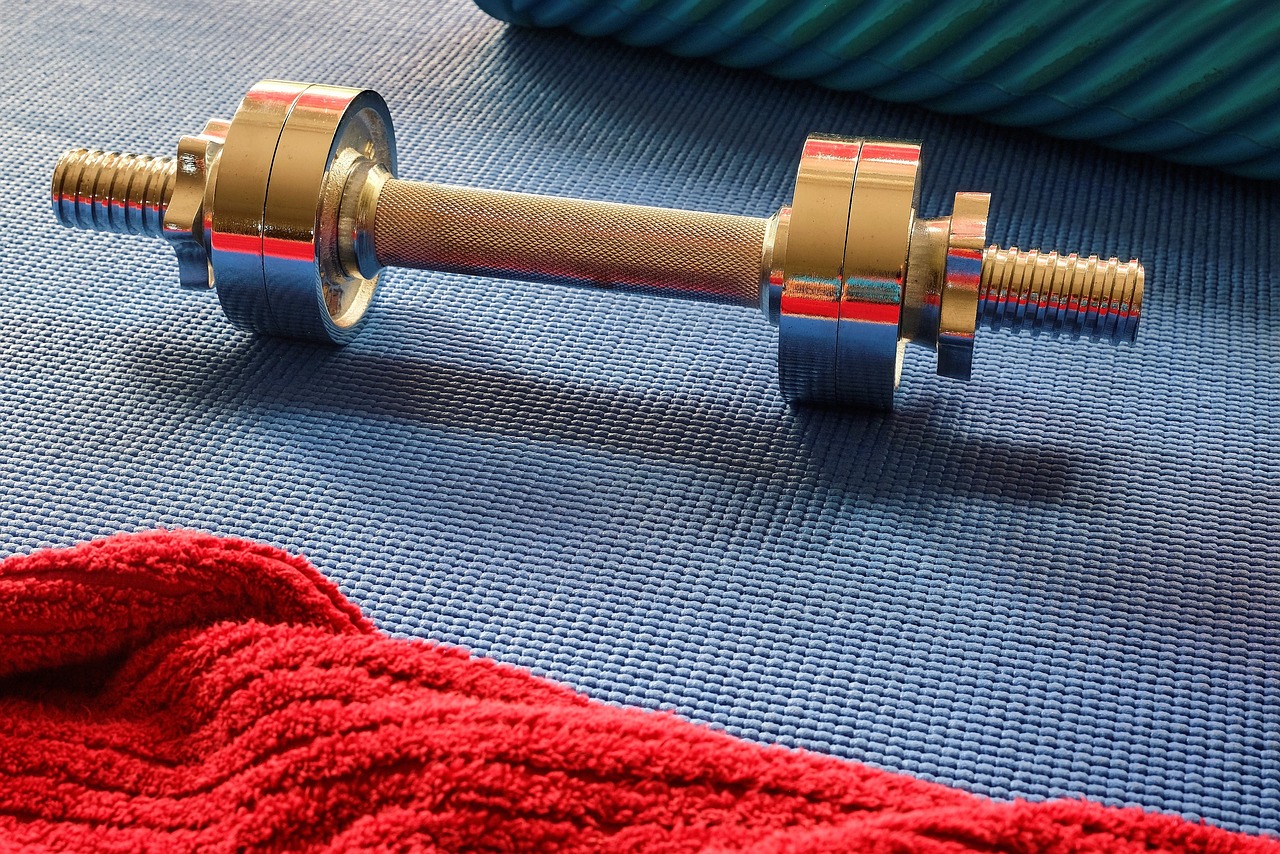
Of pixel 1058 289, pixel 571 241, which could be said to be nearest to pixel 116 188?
pixel 571 241

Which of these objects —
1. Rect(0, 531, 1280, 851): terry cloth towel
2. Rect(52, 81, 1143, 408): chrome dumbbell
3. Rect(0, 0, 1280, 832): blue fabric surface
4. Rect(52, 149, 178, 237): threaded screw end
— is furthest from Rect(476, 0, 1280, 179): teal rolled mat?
Rect(0, 531, 1280, 851): terry cloth towel

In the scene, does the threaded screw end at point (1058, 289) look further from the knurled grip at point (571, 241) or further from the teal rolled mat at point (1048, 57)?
the teal rolled mat at point (1048, 57)

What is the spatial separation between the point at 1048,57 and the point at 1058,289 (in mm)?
260

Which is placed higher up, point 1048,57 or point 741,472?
point 1048,57

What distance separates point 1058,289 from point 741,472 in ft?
0.54

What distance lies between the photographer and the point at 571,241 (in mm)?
582

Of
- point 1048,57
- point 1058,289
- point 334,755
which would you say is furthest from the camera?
point 1048,57

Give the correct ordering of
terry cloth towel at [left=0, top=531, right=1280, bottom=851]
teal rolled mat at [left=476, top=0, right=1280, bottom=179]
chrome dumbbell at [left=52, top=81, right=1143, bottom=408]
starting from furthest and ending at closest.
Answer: teal rolled mat at [left=476, top=0, right=1280, bottom=179]
chrome dumbbell at [left=52, top=81, right=1143, bottom=408]
terry cloth towel at [left=0, top=531, right=1280, bottom=851]

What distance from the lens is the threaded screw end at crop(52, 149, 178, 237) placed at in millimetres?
599

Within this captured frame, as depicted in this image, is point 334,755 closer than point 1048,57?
Yes

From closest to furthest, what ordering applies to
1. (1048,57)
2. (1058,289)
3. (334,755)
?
(334,755), (1058,289), (1048,57)

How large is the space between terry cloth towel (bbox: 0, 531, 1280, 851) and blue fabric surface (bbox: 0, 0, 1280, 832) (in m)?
0.05

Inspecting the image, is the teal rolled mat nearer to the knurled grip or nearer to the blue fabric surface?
the blue fabric surface

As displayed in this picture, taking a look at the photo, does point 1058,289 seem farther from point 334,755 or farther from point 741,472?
point 334,755
